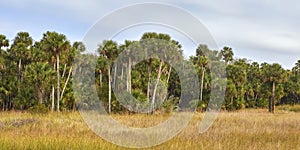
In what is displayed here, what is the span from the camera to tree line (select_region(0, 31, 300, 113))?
29734mm

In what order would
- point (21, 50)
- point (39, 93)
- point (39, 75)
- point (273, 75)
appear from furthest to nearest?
point (273, 75)
point (21, 50)
point (39, 93)
point (39, 75)

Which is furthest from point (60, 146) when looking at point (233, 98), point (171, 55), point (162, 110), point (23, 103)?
point (233, 98)

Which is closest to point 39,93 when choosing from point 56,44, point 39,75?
point 39,75

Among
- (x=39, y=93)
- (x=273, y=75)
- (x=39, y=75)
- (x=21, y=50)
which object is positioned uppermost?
(x=21, y=50)

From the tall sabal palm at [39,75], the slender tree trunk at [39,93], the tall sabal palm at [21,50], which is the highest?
the tall sabal palm at [21,50]

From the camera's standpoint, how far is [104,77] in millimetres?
41875

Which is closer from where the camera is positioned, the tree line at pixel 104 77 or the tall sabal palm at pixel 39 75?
the tree line at pixel 104 77


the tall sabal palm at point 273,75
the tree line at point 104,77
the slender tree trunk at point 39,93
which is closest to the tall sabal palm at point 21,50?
the tree line at point 104,77

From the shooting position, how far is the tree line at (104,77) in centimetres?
2973

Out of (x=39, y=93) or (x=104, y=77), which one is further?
(x=104, y=77)

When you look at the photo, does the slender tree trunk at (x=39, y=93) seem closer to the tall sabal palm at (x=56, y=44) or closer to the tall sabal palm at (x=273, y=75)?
the tall sabal palm at (x=56, y=44)

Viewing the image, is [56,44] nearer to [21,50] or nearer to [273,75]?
[21,50]

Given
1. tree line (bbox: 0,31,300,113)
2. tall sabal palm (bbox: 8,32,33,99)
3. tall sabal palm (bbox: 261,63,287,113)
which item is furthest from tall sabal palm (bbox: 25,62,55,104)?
tall sabal palm (bbox: 261,63,287,113)

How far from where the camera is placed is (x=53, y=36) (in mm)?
32531
